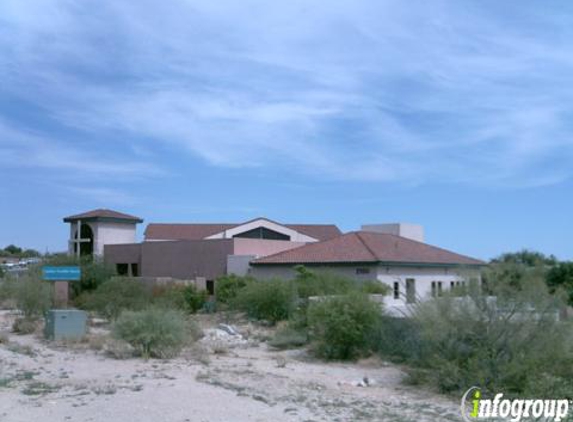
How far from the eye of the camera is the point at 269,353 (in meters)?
26.5

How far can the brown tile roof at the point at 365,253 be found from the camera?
52.6 metres

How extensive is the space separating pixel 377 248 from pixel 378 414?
39744 millimetres

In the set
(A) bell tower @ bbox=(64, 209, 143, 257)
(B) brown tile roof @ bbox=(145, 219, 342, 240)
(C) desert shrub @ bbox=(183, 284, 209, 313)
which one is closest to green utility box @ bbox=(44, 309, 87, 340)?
(C) desert shrub @ bbox=(183, 284, 209, 313)

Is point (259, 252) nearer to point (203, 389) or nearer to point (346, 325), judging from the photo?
point (346, 325)

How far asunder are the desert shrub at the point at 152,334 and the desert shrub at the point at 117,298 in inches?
438

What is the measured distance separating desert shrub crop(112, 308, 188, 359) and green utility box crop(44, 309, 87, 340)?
→ 5578 millimetres

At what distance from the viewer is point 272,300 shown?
124ft

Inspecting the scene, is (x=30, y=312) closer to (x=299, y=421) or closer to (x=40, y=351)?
(x=40, y=351)

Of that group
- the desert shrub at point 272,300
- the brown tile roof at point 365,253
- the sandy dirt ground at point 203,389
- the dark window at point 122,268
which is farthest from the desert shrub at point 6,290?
the sandy dirt ground at point 203,389

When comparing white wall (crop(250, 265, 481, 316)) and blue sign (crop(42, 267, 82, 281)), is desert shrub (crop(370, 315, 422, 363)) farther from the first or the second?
white wall (crop(250, 265, 481, 316))

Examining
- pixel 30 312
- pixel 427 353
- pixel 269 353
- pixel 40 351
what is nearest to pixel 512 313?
pixel 427 353

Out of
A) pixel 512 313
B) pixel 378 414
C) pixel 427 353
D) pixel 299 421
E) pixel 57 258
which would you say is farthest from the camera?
pixel 57 258

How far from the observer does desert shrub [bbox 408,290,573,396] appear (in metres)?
17.2

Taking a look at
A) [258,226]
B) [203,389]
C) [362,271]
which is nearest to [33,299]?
[203,389]
